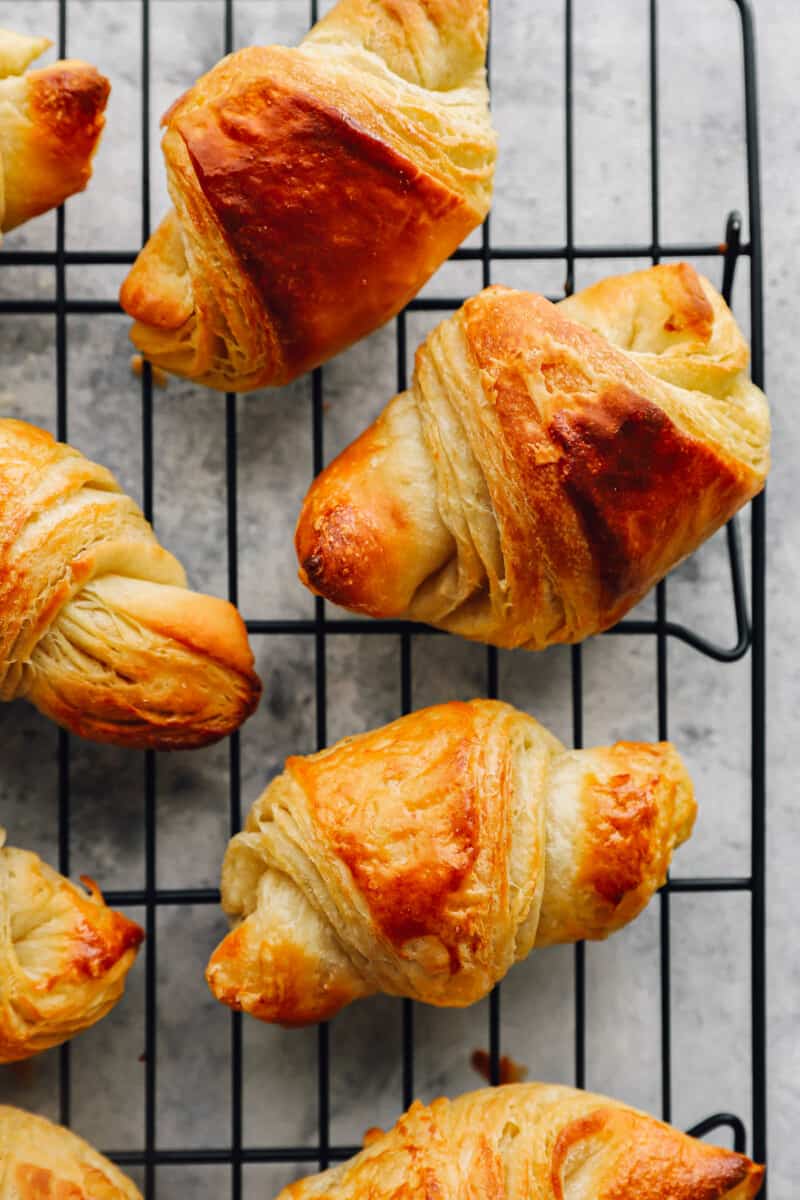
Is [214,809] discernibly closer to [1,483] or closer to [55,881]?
[55,881]

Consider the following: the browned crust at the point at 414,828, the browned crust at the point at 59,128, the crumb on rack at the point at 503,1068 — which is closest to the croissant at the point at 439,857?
the browned crust at the point at 414,828


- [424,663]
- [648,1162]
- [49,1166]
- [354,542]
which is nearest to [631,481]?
[354,542]

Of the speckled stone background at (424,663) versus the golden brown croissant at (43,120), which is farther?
the speckled stone background at (424,663)

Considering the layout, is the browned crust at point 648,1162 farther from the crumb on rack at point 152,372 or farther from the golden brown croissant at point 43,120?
the golden brown croissant at point 43,120

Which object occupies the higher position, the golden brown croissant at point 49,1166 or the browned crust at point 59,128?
the browned crust at point 59,128

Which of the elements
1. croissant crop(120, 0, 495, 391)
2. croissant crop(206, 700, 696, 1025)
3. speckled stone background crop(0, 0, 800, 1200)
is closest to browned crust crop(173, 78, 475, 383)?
croissant crop(120, 0, 495, 391)

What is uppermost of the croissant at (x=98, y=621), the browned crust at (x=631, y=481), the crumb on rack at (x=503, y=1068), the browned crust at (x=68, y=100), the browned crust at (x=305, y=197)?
the browned crust at (x=68, y=100)
